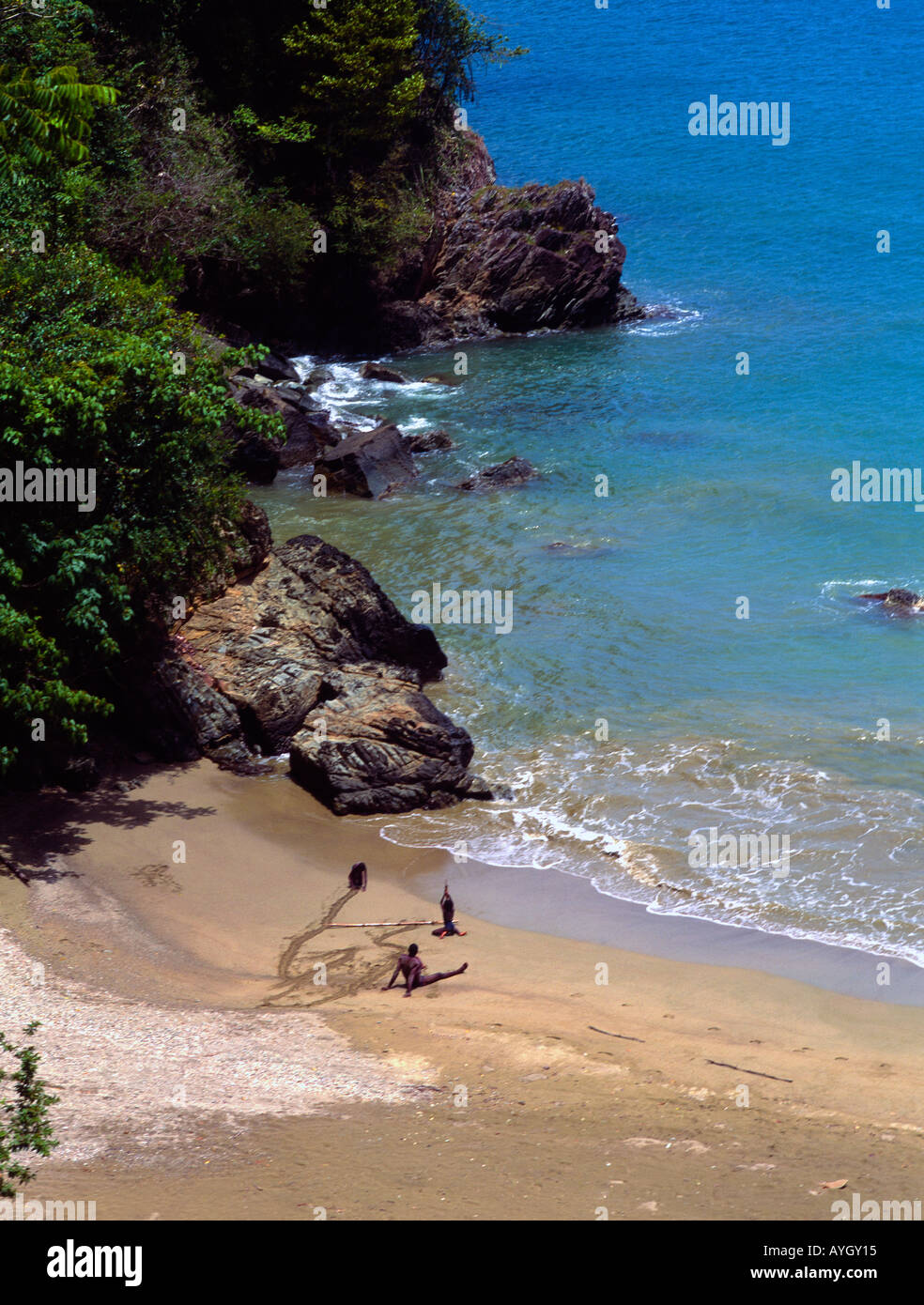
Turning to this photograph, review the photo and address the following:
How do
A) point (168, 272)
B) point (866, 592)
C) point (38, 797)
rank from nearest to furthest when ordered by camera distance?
point (38, 797)
point (168, 272)
point (866, 592)

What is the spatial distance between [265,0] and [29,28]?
20.4 metres

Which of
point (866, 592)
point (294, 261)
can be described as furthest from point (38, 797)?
point (294, 261)

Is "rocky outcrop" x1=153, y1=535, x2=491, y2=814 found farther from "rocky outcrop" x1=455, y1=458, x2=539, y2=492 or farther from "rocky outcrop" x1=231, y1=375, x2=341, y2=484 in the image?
"rocky outcrop" x1=455, y1=458, x2=539, y2=492

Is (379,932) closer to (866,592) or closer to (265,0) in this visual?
(866,592)

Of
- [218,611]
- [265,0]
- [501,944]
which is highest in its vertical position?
[265,0]

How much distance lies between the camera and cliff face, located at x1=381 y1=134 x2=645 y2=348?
5547 cm

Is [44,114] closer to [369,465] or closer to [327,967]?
[327,967]

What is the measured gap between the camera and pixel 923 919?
17672 mm

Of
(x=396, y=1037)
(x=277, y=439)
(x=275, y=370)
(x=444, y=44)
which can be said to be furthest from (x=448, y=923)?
(x=444, y=44)

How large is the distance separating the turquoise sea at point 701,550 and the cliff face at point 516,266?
5.58ft

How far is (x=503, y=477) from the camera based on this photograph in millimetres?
37875

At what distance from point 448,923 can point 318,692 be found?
6.62 meters

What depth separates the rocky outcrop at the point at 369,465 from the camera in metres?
36.8

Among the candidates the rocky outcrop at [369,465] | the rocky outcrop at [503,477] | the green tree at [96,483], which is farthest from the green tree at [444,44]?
the green tree at [96,483]
